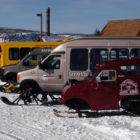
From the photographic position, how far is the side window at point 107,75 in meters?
10.1

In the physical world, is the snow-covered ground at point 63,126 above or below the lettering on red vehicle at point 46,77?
below

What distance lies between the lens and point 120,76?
32.9 feet

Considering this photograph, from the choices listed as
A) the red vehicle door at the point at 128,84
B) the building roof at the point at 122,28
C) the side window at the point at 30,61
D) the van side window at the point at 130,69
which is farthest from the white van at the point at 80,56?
the building roof at the point at 122,28

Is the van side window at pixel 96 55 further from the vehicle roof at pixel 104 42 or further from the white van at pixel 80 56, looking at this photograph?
the vehicle roof at pixel 104 42

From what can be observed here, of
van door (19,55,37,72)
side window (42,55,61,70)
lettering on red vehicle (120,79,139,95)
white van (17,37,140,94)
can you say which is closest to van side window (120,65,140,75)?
lettering on red vehicle (120,79,139,95)

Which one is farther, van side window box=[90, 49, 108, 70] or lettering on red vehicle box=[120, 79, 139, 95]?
van side window box=[90, 49, 108, 70]

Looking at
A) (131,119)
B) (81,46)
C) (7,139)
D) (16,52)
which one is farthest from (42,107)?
(16,52)

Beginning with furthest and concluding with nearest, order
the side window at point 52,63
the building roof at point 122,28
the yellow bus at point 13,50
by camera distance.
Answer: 1. the building roof at point 122,28
2. the yellow bus at point 13,50
3. the side window at point 52,63

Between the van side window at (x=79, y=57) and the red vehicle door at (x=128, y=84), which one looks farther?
the van side window at (x=79, y=57)

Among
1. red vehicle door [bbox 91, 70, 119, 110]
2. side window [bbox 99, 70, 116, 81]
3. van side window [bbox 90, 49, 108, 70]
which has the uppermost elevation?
van side window [bbox 90, 49, 108, 70]

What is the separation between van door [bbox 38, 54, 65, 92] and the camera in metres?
13.5

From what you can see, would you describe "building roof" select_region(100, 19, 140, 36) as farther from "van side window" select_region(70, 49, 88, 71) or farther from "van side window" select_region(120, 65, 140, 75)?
"van side window" select_region(120, 65, 140, 75)

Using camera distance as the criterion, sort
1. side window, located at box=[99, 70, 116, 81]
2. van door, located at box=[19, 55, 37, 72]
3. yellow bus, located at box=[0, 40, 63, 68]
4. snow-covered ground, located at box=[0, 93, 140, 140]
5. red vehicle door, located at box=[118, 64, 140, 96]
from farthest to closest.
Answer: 1. yellow bus, located at box=[0, 40, 63, 68]
2. van door, located at box=[19, 55, 37, 72]
3. side window, located at box=[99, 70, 116, 81]
4. red vehicle door, located at box=[118, 64, 140, 96]
5. snow-covered ground, located at box=[0, 93, 140, 140]

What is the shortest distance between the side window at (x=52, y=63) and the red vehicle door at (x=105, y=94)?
148 inches
